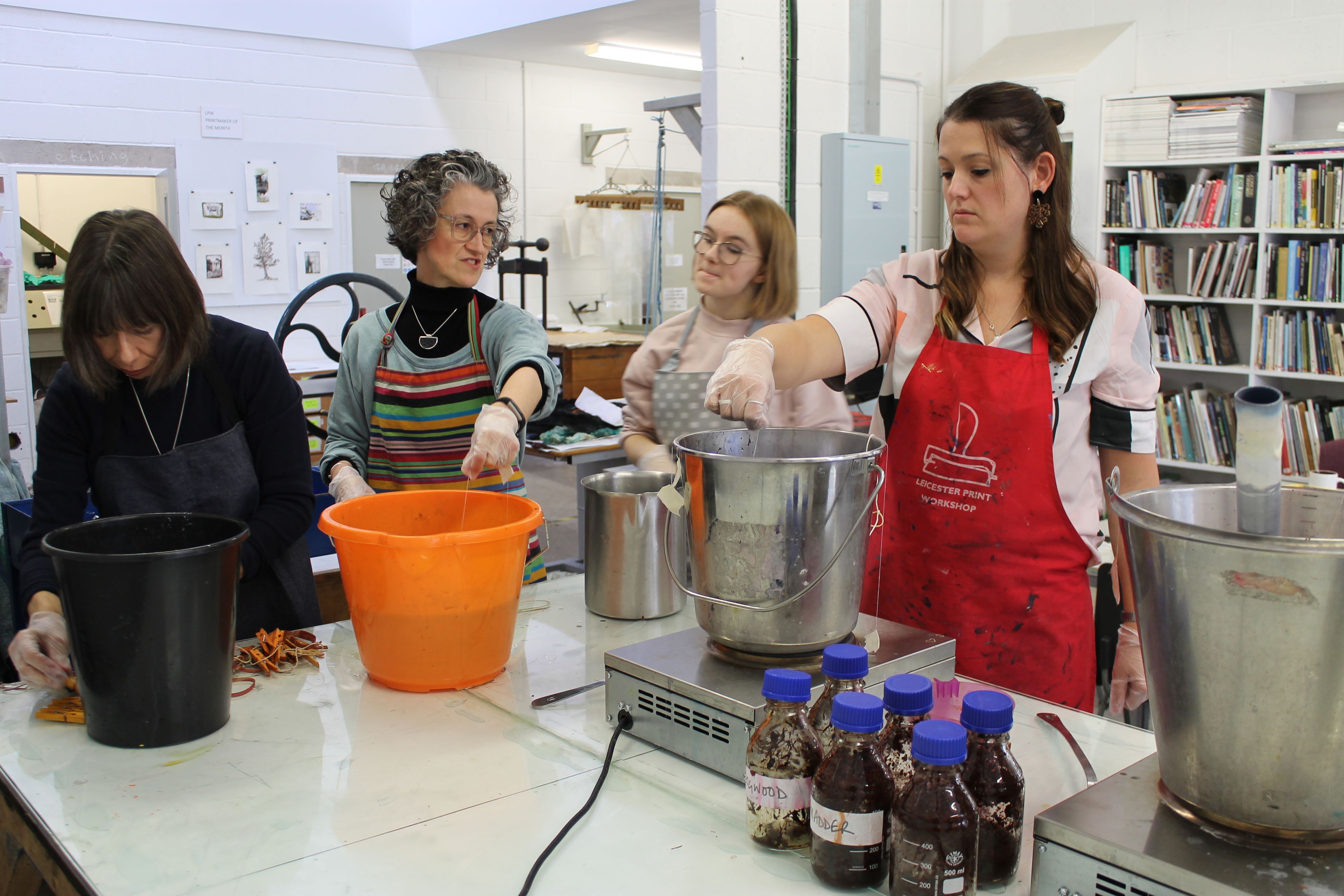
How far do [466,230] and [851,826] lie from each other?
1437 millimetres

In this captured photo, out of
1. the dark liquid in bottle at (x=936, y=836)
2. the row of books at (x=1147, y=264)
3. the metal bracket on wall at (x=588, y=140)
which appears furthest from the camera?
the metal bracket on wall at (x=588, y=140)

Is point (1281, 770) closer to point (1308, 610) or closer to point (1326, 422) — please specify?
point (1308, 610)

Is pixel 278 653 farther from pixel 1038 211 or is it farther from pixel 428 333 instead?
pixel 1038 211

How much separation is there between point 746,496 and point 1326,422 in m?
4.14

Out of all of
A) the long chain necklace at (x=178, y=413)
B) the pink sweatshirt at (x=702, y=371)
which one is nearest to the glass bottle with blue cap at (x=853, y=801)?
the long chain necklace at (x=178, y=413)

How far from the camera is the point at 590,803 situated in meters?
1.13

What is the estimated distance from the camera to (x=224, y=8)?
18.7 feet

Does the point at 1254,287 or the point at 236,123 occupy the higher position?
the point at 236,123

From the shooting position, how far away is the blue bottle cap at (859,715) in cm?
90

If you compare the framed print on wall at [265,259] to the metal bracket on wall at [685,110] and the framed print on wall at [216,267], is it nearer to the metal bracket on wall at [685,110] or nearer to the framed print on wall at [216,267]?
the framed print on wall at [216,267]

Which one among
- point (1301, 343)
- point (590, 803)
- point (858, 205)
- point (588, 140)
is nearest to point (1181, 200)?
point (1301, 343)

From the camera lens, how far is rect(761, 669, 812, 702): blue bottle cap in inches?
38.6

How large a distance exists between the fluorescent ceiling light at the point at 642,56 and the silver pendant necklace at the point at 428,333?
5120 mm

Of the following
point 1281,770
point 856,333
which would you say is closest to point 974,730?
point 1281,770
